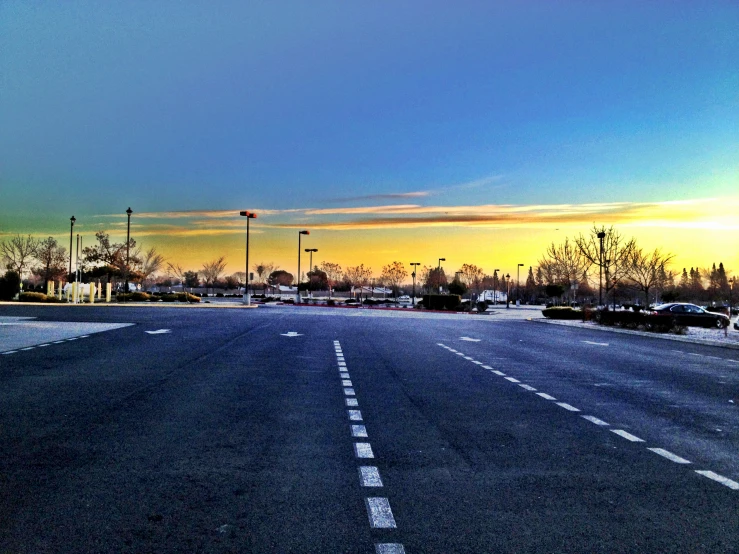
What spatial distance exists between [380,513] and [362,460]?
155 centimetres

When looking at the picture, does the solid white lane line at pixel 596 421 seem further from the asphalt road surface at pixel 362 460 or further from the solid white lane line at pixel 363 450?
the solid white lane line at pixel 363 450

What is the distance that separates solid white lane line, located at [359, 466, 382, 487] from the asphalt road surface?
0.09 feet

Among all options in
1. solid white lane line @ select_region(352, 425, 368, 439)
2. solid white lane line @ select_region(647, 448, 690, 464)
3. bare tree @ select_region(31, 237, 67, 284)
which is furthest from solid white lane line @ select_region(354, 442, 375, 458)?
bare tree @ select_region(31, 237, 67, 284)

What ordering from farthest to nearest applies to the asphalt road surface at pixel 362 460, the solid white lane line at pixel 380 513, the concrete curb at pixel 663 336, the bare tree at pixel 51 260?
the bare tree at pixel 51 260 → the concrete curb at pixel 663 336 → the solid white lane line at pixel 380 513 → the asphalt road surface at pixel 362 460

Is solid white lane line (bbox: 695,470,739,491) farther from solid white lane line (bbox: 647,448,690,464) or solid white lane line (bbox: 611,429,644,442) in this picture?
solid white lane line (bbox: 611,429,644,442)

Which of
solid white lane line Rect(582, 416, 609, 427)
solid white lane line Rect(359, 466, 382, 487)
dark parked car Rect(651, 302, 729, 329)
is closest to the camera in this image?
solid white lane line Rect(359, 466, 382, 487)

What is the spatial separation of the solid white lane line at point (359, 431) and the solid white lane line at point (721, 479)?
3.71 meters

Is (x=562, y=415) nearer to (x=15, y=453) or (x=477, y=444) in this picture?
(x=477, y=444)

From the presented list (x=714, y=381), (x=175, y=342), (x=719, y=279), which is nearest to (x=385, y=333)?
(x=175, y=342)

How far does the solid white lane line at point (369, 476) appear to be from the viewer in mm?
5498

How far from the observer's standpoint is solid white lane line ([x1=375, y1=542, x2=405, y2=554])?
407 cm

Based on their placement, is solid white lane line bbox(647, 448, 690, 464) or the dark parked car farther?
the dark parked car

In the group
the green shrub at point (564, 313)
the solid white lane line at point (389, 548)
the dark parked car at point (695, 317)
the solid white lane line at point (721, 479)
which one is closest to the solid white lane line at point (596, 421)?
the solid white lane line at point (721, 479)

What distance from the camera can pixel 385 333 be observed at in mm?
26172
